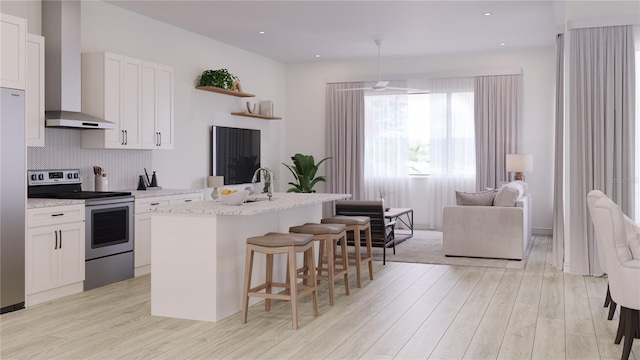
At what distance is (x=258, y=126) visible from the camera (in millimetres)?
9625

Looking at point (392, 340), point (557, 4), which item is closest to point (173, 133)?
point (392, 340)

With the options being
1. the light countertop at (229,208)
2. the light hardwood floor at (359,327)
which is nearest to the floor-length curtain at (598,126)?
the light hardwood floor at (359,327)

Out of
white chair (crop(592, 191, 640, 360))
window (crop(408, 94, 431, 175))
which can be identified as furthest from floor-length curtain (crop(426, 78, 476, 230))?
white chair (crop(592, 191, 640, 360))

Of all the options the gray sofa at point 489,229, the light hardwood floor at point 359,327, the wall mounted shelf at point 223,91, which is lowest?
the light hardwood floor at point 359,327

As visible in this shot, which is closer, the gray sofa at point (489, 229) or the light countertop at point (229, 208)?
the light countertop at point (229, 208)

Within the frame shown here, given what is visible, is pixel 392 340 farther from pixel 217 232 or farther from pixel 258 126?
pixel 258 126

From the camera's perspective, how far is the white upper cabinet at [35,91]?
4.95 meters

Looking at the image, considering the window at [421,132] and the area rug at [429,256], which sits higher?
the window at [421,132]

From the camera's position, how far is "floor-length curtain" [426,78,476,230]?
375 inches

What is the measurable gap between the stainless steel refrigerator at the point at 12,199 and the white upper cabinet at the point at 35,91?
0.35 m

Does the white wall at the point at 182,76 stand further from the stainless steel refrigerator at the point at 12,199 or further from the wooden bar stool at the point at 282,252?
the wooden bar stool at the point at 282,252

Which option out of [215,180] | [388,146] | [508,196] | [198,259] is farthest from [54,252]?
[388,146]

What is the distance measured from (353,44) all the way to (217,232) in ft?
17.2

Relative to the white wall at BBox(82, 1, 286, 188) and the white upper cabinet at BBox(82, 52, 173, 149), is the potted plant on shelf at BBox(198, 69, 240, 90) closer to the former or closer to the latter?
the white wall at BBox(82, 1, 286, 188)
